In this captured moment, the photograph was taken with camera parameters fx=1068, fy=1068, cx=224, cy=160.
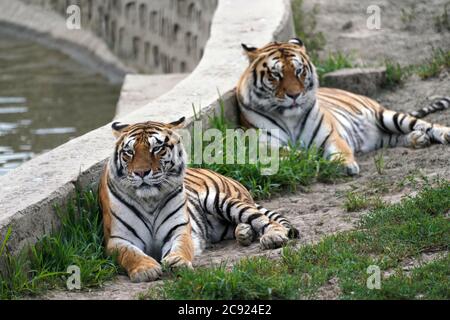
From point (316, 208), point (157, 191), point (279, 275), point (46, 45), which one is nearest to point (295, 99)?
point (316, 208)

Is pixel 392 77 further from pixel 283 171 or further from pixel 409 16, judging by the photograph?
pixel 283 171

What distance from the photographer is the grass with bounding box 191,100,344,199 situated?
7.46m

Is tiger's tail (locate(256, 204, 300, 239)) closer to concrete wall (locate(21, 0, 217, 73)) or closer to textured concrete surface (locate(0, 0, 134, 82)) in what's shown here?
concrete wall (locate(21, 0, 217, 73))

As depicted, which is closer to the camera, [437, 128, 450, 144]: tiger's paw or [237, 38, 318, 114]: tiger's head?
[237, 38, 318, 114]: tiger's head

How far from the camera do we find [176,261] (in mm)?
5785

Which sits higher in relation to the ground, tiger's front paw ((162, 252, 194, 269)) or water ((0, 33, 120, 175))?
tiger's front paw ((162, 252, 194, 269))

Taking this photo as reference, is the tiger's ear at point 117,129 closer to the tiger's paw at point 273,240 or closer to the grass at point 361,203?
the tiger's paw at point 273,240

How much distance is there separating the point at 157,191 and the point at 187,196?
0.57 m

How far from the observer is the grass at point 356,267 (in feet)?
16.9

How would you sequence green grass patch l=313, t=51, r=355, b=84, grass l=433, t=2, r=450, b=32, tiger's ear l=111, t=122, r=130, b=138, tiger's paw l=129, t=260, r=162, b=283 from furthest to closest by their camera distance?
grass l=433, t=2, r=450, b=32 → green grass patch l=313, t=51, r=355, b=84 → tiger's ear l=111, t=122, r=130, b=138 → tiger's paw l=129, t=260, r=162, b=283

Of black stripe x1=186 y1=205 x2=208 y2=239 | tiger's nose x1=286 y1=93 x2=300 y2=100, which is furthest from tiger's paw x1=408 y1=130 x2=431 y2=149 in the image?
black stripe x1=186 y1=205 x2=208 y2=239

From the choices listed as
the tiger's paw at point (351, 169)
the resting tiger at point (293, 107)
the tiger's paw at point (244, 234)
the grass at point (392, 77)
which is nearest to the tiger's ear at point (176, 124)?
the tiger's paw at point (244, 234)

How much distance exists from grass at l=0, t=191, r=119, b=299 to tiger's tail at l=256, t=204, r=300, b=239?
3.40 feet
